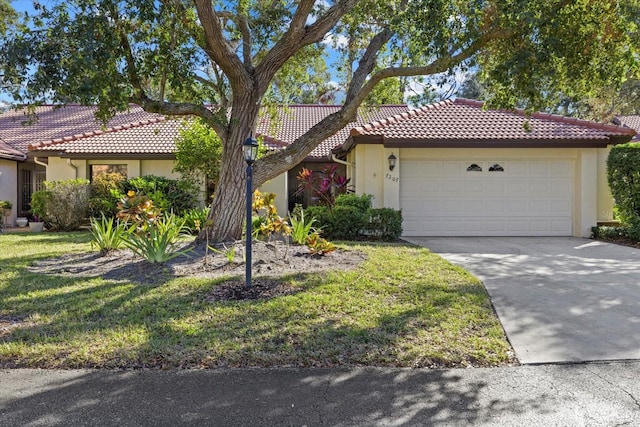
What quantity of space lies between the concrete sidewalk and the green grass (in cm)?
23

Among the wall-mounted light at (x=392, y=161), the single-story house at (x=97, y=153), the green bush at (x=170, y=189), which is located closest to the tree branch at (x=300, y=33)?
the single-story house at (x=97, y=153)

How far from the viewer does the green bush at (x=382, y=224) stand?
1150cm

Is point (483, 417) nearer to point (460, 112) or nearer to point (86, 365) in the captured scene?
point (86, 365)

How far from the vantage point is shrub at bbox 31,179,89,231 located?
46.2ft

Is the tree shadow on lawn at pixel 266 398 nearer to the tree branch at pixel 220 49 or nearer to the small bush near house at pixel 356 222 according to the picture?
the tree branch at pixel 220 49

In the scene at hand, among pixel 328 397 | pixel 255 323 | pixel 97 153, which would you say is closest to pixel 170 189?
pixel 97 153

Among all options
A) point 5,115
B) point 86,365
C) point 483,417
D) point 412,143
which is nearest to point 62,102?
point 86,365

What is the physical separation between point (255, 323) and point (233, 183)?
4348mm

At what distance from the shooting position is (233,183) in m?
8.75

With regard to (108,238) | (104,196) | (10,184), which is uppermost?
(10,184)

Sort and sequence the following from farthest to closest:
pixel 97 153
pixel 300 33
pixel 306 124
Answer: pixel 306 124
pixel 97 153
pixel 300 33

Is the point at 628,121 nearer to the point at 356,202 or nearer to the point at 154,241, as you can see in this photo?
the point at 356,202

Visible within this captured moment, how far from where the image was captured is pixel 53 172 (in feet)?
52.6

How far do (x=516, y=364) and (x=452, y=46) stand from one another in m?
5.19
